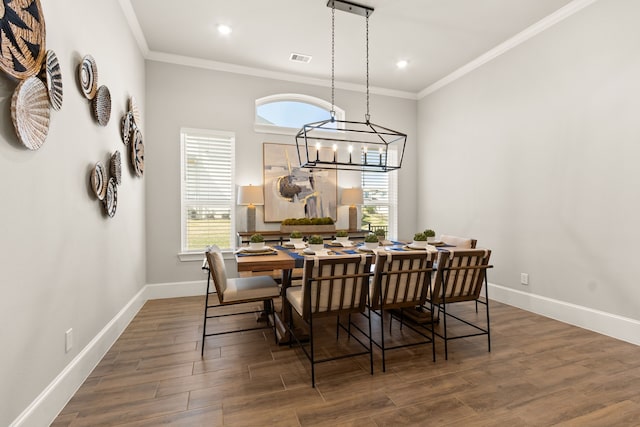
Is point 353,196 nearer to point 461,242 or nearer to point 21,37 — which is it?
point 461,242

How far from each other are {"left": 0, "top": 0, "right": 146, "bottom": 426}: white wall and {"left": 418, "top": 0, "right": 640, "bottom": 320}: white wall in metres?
4.45

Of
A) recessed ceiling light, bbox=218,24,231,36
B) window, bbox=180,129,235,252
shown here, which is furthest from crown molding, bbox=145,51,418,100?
window, bbox=180,129,235,252

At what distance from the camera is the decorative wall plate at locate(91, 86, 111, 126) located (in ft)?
7.89

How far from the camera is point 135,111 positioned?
3.57 m

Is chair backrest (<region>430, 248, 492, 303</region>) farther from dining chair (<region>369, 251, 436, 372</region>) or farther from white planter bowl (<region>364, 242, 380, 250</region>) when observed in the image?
white planter bowl (<region>364, 242, 380, 250</region>)

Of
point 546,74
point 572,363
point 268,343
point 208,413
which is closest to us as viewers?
point 208,413

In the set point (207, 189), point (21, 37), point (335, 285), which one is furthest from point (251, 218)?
point (21, 37)

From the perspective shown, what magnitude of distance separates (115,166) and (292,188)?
8.26ft

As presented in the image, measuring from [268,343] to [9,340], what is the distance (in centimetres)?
178

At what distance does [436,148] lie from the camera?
525 cm

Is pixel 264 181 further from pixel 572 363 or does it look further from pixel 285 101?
pixel 572 363

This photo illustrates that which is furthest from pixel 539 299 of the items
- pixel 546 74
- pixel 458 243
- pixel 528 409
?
pixel 546 74

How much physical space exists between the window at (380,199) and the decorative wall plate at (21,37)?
4.38 metres

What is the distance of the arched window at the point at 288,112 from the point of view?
4.81 m
